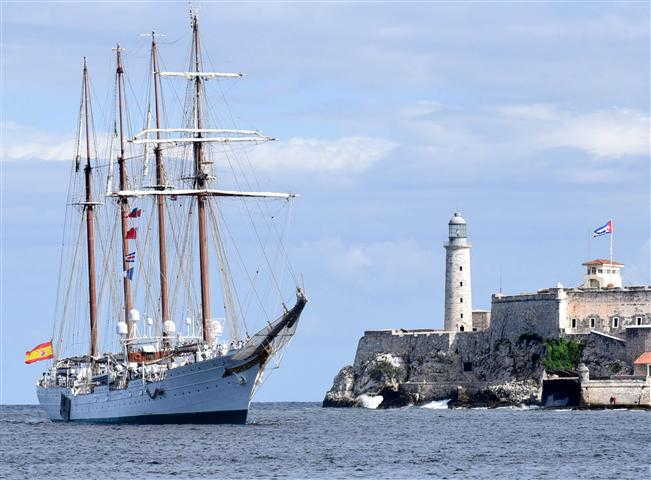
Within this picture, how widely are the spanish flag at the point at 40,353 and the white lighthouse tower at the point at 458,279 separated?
34.6 meters

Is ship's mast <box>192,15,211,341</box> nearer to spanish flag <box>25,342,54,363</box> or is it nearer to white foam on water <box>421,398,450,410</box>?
spanish flag <box>25,342,54,363</box>

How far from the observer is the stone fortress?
369 ft

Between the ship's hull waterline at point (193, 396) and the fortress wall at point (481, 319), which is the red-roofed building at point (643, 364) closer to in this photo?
the fortress wall at point (481, 319)

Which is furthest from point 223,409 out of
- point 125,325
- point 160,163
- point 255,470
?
point 255,470

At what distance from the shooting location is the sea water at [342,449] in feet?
Answer: 200

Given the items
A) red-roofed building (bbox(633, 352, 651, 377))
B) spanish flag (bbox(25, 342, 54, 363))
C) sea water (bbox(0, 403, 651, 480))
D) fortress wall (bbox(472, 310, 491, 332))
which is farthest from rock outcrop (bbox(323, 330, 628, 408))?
spanish flag (bbox(25, 342, 54, 363))

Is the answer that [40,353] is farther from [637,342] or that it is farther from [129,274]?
[637,342]

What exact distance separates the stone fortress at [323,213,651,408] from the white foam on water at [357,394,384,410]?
0.25ft

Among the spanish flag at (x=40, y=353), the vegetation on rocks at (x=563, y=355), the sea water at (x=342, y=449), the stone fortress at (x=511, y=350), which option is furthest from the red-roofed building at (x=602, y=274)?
the spanish flag at (x=40, y=353)

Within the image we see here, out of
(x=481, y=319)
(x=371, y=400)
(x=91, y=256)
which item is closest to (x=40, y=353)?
(x=91, y=256)

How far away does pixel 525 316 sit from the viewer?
12188cm

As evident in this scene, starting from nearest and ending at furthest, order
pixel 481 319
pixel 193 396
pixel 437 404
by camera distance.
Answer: pixel 193 396
pixel 437 404
pixel 481 319

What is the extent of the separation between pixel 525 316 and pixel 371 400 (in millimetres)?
14335

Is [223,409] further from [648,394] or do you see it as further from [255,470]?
[648,394]
